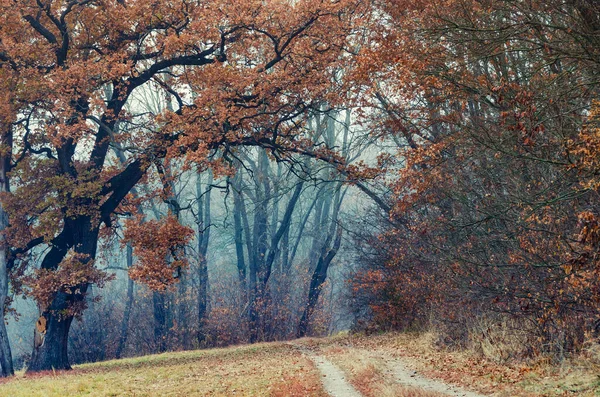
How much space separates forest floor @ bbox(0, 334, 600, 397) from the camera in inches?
426

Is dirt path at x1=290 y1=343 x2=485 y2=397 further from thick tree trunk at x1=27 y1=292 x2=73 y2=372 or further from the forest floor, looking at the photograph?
thick tree trunk at x1=27 y1=292 x2=73 y2=372

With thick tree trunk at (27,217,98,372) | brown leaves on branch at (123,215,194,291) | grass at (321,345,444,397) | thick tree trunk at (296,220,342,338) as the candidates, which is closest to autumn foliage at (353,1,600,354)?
grass at (321,345,444,397)

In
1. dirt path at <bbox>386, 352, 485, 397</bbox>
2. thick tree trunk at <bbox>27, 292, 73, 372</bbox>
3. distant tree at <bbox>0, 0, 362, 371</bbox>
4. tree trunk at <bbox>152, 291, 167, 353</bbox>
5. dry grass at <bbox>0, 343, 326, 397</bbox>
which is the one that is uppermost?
distant tree at <bbox>0, 0, 362, 371</bbox>

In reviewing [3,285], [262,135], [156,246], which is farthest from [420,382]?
[3,285]

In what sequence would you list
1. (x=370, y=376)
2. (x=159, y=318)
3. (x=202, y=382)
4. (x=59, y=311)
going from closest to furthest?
1. (x=370, y=376)
2. (x=202, y=382)
3. (x=59, y=311)
4. (x=159, y=318)

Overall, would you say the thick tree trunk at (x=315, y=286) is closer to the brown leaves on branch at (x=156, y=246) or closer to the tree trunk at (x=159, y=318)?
the tree trunk at (x=159, y=318)

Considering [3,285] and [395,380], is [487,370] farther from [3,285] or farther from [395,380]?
[3,285]

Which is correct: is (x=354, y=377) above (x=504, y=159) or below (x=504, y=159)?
below

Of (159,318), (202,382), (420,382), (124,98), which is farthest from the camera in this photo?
(159,318)

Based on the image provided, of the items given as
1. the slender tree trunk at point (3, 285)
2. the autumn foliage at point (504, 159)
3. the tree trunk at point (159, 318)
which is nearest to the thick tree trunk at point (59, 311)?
the slender tree trunk at point (3, 285)

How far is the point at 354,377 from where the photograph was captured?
13.5m

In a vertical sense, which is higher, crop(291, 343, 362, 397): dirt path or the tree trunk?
the tree trunk

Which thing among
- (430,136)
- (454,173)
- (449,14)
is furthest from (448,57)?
(430,136)

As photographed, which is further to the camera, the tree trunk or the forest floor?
the tree trunk
